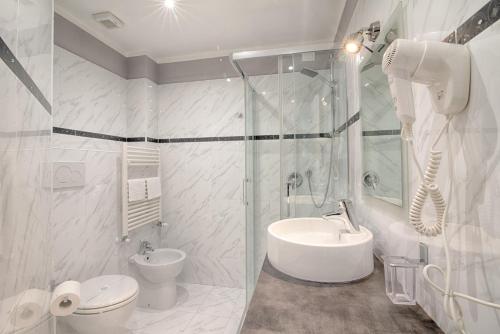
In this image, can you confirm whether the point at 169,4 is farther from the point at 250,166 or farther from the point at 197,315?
the point at 197,315

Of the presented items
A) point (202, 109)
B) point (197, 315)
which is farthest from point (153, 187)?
point (197, 315)

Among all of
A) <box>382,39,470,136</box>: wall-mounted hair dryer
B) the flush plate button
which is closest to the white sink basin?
<box>382,39,470,136</box>: wall-mounted hair dryer

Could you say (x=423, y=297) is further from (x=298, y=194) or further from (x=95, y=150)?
(x=95, y=150)

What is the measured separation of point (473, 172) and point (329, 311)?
0.50 m

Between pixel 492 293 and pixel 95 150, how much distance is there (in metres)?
2.46

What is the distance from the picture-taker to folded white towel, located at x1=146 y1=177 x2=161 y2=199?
7.67ft

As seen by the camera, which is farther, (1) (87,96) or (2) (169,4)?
(1) (87,96)

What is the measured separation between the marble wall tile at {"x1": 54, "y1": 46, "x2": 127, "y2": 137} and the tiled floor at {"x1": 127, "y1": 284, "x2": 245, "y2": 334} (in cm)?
174

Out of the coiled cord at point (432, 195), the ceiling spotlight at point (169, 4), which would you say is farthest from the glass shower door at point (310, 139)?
the coiled cord at point (432, 195)

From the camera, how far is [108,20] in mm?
1864

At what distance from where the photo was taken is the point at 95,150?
80.0 inches

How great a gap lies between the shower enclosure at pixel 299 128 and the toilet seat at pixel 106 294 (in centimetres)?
91

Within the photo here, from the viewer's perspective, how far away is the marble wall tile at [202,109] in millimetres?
2479

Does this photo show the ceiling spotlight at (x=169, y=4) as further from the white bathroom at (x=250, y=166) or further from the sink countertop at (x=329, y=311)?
the sink countertop at (x=329, y=311)
